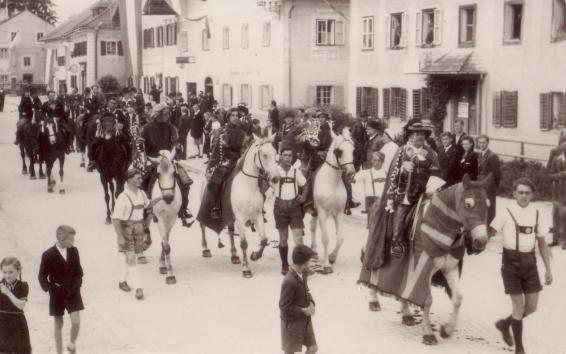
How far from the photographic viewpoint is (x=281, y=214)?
12.9m

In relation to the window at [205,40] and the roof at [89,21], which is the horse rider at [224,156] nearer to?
the window at [205,40]

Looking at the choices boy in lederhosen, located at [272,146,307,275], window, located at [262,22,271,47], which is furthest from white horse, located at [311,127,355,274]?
window, located at [262,22,271,47]

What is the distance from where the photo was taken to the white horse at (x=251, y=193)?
517 inches

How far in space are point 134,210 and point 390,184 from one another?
138 inches

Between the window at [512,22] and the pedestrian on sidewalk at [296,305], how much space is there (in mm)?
21659

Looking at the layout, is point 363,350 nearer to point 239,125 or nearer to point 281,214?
point 281,214

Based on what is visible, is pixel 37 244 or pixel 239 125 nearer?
pixel 239 125

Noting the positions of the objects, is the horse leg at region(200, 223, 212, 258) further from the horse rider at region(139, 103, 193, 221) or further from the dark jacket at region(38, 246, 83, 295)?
the dark jacket at region(38, 246, 83, 295)

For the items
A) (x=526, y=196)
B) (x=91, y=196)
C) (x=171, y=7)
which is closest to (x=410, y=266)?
(x=526, y=196)

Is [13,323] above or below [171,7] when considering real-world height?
below

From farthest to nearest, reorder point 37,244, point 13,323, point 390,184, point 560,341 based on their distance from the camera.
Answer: point 37,244
point 390,184
point 560,341
point 13,323

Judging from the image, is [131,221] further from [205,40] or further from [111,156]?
[205,40]

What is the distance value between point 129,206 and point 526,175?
12.8 meters

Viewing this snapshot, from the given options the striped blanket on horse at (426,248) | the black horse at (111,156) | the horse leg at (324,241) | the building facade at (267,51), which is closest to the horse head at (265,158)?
the horse leg at (324,241)
